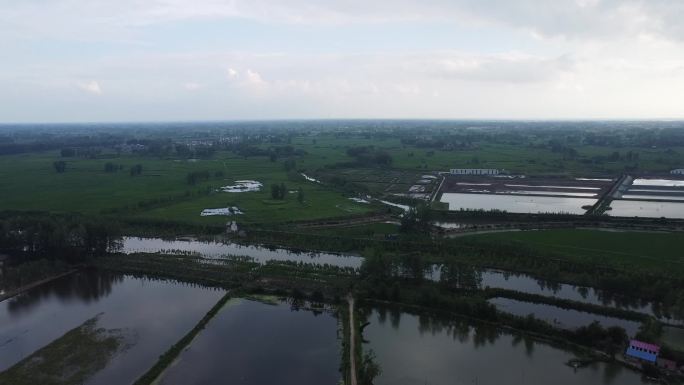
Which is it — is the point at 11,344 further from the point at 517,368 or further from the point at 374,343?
the point at 517,368

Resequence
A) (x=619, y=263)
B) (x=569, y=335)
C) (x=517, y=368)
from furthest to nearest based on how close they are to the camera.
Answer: (x=619, y=263) → (x=569, y=335) → (x=517, y=368)

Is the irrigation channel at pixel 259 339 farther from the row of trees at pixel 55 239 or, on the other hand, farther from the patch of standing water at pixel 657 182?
the patch of standing water at pixel 657 182

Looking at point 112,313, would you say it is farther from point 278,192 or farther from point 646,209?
point 646,209

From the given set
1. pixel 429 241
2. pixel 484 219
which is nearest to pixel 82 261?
pixel 429 241

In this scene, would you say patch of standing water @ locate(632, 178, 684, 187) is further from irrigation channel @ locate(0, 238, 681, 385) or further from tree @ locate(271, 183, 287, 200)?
tree @ locate(271, 183, 287, 200)

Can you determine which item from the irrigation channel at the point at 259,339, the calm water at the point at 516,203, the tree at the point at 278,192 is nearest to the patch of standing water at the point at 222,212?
the tree at the point at 278,192

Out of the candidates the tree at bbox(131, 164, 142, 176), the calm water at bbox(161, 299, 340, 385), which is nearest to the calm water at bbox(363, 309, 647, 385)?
the calm water at bbox(161, 299, 340, 385)
